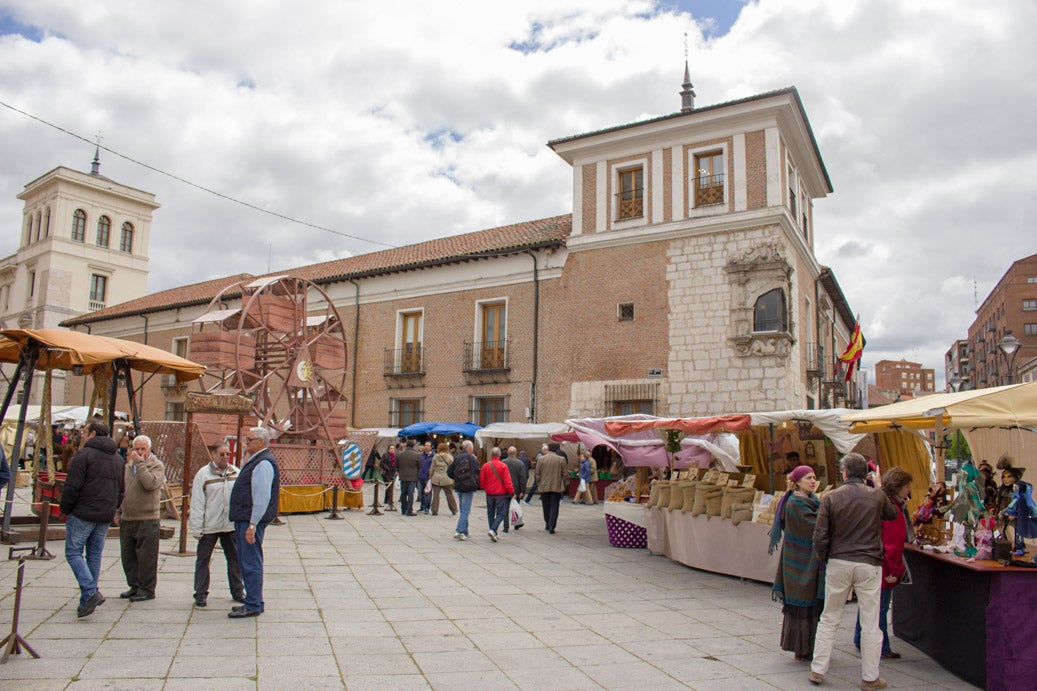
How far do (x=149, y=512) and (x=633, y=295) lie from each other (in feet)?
51.2

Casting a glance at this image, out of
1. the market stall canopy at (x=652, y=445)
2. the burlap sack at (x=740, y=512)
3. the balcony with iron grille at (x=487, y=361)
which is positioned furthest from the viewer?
the balcony with iron grille at (x=487, y=361)

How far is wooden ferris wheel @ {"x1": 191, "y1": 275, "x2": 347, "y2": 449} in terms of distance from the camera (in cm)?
1480

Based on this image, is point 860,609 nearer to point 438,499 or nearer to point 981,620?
point 981,620

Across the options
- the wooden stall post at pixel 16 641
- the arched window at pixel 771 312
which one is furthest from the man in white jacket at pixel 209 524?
the arched window at pixel 771 312

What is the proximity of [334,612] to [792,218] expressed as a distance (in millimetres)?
17017

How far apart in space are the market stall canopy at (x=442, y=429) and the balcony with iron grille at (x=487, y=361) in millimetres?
1797

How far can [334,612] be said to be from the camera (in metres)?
6.75

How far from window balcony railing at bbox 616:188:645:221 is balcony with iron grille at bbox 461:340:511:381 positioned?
16.6 ft

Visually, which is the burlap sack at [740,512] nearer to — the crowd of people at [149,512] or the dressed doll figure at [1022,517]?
the dressed doll figure at [1022,517]

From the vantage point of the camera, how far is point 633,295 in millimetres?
20734

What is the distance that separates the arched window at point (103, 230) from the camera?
147ft

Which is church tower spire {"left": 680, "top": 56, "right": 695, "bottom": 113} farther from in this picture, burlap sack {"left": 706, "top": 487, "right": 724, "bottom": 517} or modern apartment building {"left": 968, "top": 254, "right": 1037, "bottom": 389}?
modern apartment building {"left": 968, "top": 254, "right": 1037, "bottom": 389}

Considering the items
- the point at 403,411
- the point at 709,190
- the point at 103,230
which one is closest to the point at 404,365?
the point at 403,411

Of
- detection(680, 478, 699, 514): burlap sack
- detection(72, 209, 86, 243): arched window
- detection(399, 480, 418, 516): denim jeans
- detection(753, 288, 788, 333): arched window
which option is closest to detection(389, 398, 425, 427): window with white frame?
detection(399, 480, 418, 516): denim jeans
